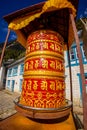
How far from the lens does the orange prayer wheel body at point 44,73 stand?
2.06 metres

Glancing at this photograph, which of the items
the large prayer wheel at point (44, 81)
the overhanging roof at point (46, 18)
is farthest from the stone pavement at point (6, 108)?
the overhanging roof at point (46, 18)

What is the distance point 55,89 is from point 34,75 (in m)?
0.52

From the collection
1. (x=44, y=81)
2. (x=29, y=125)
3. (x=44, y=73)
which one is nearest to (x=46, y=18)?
(x=44, y=73)

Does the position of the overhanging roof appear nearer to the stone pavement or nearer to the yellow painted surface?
the yellow painted surface

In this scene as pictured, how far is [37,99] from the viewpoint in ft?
6.72

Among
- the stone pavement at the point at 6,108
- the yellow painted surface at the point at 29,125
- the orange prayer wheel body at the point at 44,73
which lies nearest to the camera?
the yellow painted surface at the point at 29,125

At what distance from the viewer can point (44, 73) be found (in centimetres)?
213

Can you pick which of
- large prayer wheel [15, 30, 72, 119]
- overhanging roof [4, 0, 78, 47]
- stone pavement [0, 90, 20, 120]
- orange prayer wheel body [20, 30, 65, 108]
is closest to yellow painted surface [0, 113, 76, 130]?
large prayer wheel [15, 30, 72, 119]

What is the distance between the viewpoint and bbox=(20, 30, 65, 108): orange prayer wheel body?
6.77 feet

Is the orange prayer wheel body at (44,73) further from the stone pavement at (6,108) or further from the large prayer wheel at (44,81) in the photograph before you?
the stone pavement at (6,108)

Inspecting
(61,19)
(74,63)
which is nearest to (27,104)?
(61,19)

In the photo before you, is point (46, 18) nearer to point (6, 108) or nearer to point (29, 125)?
point (29, 125)

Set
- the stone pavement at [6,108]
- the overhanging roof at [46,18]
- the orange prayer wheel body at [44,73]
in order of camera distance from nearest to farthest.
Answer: the orange prayer wheel body at [44,73]
the overhanging roof at [46,18]
the stone pavement at [6,108]

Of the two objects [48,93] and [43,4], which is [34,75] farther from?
[43,4]
